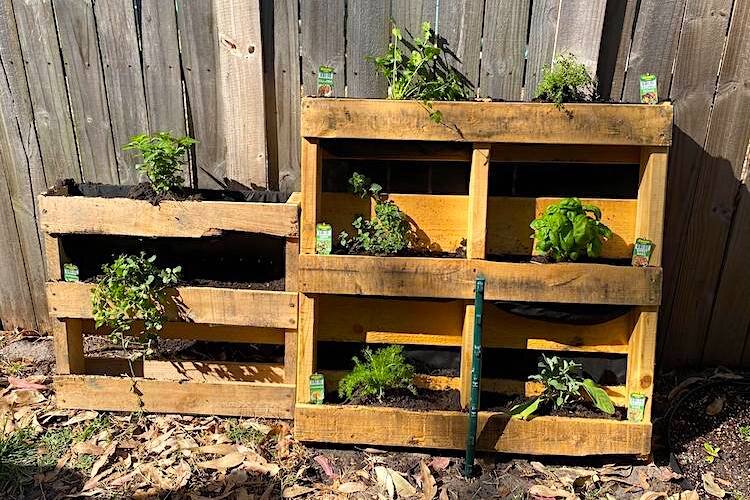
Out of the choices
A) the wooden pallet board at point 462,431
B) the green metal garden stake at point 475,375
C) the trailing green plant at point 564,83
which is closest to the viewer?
the green metal garden stake at point 475,375

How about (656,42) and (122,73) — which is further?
(122,73)

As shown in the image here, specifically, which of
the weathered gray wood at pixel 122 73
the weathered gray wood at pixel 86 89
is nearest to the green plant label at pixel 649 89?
the weathered gray wood at pixel 122 73

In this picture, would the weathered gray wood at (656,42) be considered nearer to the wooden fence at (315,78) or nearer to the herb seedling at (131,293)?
the wooden fence at (315,78)

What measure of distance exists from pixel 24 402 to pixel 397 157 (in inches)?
92.5

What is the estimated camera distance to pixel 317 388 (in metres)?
3.03

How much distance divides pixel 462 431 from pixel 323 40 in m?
2.03

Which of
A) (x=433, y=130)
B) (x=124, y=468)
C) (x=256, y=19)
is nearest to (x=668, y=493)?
(x=433, y=130)

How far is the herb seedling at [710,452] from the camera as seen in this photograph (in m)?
3.05

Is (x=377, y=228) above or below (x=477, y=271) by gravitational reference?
above

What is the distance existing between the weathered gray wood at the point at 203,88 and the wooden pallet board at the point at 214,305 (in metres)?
0.72

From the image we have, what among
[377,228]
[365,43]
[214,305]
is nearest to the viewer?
[377,228]

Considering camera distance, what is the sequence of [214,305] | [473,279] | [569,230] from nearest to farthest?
[569,230] → [473,279] → [214,305]

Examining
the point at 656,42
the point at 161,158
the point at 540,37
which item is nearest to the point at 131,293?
the point at 161,158

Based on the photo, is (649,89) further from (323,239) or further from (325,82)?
(323,239)
